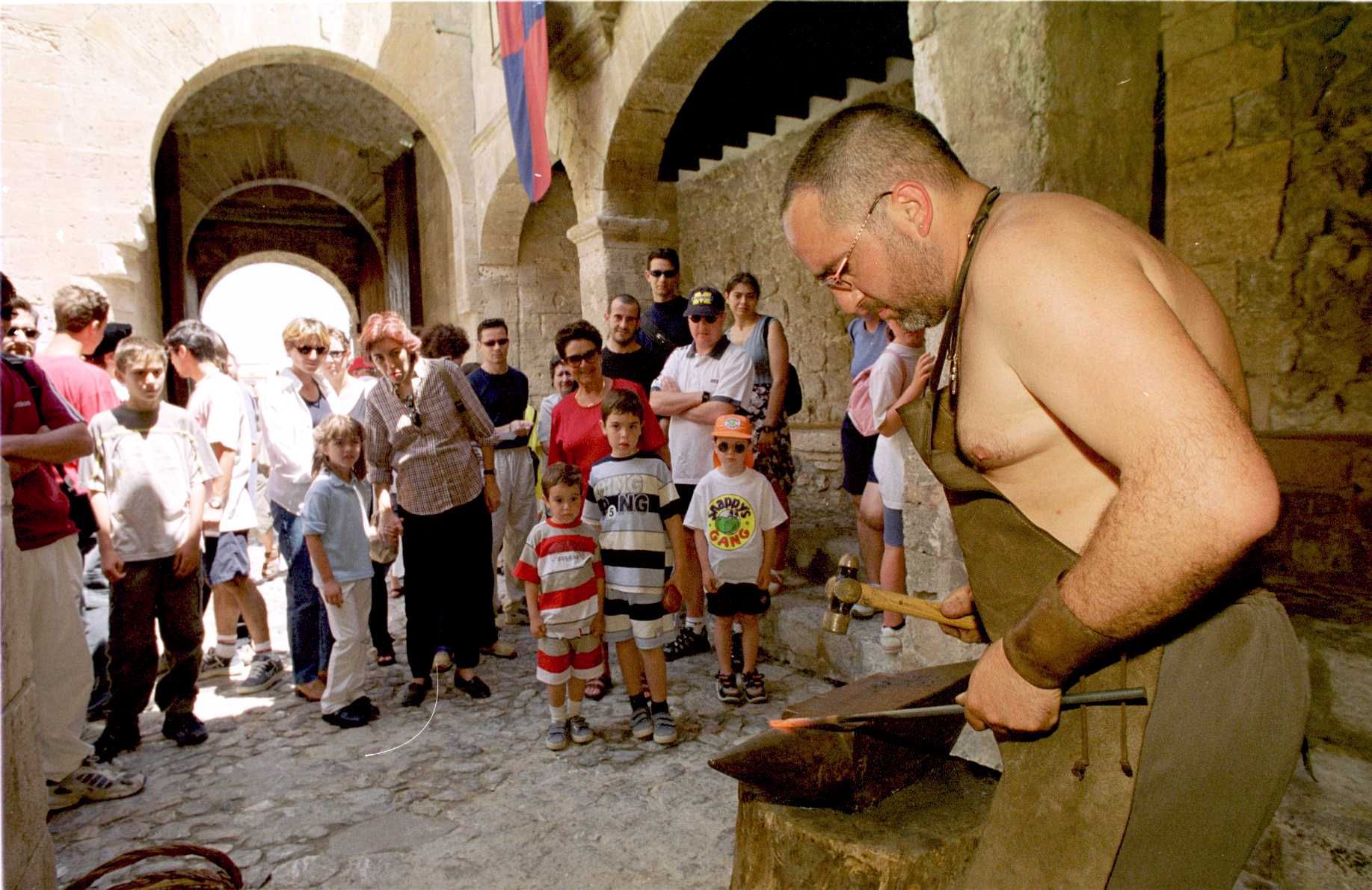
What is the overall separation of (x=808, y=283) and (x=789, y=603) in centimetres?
422

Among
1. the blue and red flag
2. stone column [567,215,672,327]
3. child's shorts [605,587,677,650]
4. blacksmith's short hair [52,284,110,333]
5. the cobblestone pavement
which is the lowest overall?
the cobblestone pavement

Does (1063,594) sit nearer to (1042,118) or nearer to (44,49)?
(1042,118)

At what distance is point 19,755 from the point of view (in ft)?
5.86

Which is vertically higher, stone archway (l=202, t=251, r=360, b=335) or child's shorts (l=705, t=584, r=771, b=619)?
stone archway (l=202, t=251, r=360, b=335)

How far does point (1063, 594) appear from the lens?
Answer: 1.04 meters

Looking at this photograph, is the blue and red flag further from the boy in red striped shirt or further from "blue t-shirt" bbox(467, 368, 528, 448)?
the boy in red striped shirt

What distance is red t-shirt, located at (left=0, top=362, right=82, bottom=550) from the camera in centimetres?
257

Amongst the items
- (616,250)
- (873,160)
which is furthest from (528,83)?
(873,160)

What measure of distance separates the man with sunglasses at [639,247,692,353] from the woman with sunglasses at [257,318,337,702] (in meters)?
1.85

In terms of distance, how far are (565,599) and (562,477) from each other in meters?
0.51

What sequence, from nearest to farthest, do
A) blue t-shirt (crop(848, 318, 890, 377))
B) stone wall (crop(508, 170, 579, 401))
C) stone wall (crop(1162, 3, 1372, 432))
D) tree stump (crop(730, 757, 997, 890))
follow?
tree stump (crop(730, 757, 997, 890)), stone wall (crop(1162, 3, 1372, 432)), blue t-shirt (crop(848, 318, 890, 377)), stone wall (crop(508, 170, 579, 401))

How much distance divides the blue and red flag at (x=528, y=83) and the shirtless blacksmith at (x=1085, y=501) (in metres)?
4.94

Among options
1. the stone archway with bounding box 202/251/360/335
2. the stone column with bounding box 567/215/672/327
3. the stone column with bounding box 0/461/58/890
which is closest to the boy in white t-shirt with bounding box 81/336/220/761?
the stone column with bounding box 0/461/58/890

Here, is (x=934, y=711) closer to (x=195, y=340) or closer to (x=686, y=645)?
(x=686, y=645)
